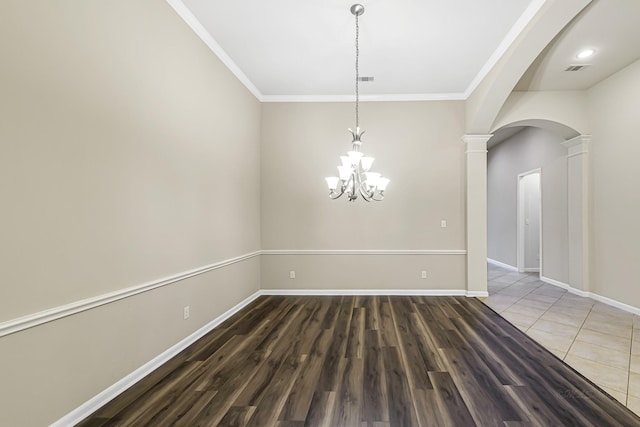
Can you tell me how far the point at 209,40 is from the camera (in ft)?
10.6

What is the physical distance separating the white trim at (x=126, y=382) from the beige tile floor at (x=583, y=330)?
3.49 meters

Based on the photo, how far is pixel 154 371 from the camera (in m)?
2.42

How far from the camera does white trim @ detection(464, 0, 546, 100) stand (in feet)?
9.16

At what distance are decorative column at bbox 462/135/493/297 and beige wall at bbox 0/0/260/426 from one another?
3.90m

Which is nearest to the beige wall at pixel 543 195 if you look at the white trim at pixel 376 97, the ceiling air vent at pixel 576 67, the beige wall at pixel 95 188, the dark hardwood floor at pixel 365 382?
the ceiling air vent at pixel 576 67

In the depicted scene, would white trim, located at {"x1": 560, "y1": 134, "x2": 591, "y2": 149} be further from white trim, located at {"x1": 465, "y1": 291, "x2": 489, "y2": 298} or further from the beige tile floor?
white trim, located at {"x1": 465, "y1": 291, "x2": 489, "y2": 298}

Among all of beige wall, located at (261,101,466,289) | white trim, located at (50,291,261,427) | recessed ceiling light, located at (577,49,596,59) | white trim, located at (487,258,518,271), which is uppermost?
recessed ceiling light, located at (577,49,596,59)

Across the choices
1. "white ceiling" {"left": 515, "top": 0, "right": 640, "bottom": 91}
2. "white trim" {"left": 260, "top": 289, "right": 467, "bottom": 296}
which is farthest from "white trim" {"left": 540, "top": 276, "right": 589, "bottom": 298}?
"white ceiling" {"left": 515, "top": 0, "right": 640, "bottom": 91}

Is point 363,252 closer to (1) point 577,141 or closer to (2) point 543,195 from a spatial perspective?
(1) point 577,141

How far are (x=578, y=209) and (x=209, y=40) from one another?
5.84m

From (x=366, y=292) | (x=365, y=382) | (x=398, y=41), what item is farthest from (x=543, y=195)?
(x=365, y=382)

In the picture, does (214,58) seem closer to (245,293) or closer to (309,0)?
(309,0)

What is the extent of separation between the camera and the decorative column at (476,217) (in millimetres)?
4637

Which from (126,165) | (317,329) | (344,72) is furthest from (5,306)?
(344,72)
